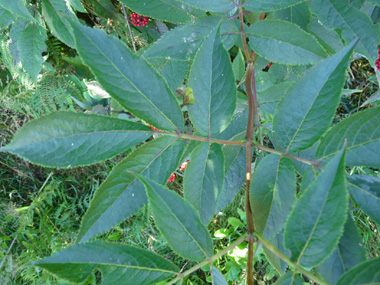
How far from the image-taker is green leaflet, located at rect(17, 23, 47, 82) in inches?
50.5

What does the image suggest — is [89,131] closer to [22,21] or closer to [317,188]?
[317,188]

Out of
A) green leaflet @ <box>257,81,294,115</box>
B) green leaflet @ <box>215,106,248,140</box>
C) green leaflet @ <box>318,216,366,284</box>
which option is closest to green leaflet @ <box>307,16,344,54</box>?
green leaflet @ <box>257,81,294,115</box>

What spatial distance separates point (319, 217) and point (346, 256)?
0.12 meters

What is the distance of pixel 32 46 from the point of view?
1.29m

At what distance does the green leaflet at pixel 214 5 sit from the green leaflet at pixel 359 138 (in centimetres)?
35

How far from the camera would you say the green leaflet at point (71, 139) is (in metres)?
0.48

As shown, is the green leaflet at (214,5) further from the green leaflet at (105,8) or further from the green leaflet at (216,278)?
the green leaflet at (105,8)

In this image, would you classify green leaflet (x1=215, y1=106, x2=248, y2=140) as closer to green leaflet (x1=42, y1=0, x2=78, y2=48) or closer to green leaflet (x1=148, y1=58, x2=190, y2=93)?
green leaflet (x1=148, y1=58, x2=190, y2=93)

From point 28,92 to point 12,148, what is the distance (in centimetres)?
174

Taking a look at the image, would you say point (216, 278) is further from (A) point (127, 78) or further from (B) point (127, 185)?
(A) point (127, 78)

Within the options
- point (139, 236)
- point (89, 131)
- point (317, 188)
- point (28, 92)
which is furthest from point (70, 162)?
point (139, 236)

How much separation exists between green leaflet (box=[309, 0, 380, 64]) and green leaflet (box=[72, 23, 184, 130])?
52 centimetres

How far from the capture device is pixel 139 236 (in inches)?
89.5

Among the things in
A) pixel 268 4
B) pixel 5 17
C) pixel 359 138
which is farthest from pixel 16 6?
pixel 359 138
